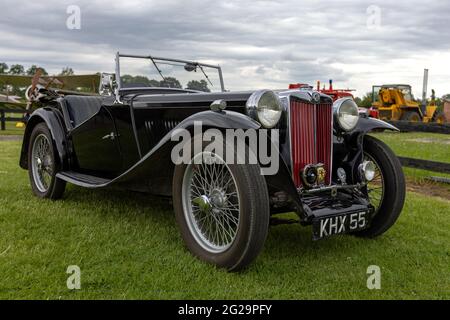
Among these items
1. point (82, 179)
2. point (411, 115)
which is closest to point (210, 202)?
point (82, 179)

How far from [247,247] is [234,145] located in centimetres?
66

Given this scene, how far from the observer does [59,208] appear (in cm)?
440

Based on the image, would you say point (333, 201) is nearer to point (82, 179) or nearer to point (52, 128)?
point (82, 179)

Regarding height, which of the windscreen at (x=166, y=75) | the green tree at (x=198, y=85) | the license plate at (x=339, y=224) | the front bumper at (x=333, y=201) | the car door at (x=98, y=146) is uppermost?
the windscreen at (x=166, y=75)

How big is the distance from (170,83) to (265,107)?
81.4 inches

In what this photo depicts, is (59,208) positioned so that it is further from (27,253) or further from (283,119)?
(283,119)

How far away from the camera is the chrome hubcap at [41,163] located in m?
4.98

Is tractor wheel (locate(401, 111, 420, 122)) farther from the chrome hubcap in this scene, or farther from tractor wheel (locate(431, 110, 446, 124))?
the chrome hubcap

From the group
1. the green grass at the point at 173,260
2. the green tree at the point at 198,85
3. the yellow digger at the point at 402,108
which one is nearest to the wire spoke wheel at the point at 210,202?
the green grass at the point at 173,260

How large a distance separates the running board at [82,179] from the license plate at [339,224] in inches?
79.6

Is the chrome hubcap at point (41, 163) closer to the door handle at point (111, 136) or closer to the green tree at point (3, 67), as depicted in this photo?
the door handle at point (111, 136)

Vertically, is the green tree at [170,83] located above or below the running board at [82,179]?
above

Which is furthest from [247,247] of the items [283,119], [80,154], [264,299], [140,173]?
[80,154]

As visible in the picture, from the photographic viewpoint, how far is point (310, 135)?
336 cm
